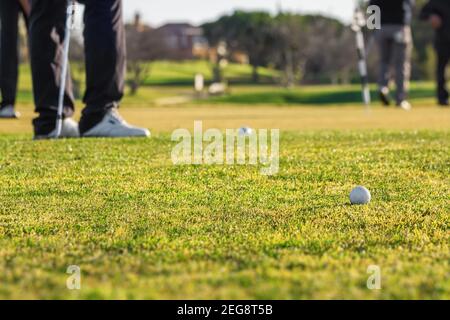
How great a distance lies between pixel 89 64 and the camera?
658cm

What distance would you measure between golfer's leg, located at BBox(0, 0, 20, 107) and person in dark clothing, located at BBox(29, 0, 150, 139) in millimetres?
4015

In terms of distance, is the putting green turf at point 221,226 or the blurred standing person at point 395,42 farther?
the blurred standing person at point 395,42

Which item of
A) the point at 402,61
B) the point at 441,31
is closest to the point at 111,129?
the point at 402,61

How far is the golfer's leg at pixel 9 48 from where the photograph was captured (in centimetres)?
1048

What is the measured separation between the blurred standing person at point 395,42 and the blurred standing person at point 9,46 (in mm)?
7675

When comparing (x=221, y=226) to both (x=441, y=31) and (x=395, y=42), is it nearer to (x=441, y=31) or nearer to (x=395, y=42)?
(x=441, y=31)

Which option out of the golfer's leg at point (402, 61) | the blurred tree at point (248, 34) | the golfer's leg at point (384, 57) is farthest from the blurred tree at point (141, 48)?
the golfer's leg at point (402, 61)

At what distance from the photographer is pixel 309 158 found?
5.40m

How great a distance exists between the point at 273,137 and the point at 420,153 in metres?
1.88

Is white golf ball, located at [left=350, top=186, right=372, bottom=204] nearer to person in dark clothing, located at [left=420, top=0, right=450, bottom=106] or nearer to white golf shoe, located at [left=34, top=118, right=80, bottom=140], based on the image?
white golf shoe, located at [left=34, top=118, right=80, bottom=140]

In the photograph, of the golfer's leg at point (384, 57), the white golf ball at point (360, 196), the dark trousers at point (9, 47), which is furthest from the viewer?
the golfer's leg at point (384, 57)

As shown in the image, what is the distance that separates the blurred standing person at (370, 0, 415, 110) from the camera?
1538cm

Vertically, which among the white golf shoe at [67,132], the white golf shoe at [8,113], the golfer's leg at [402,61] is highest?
the golfer's leg at [402,61]

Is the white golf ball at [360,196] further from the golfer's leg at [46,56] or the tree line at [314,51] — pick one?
the tree line at [314,51]
